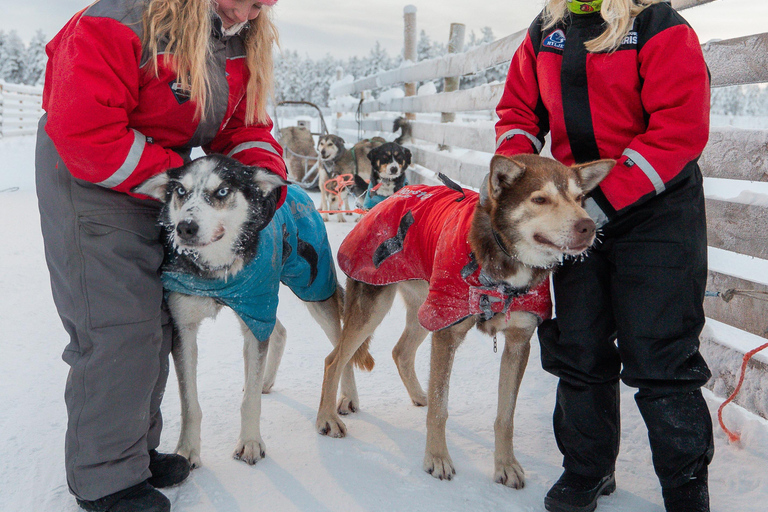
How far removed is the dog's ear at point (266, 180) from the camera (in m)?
2.06

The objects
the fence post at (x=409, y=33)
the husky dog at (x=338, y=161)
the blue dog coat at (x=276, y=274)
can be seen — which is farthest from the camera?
the fence post at (x=409, y=33)

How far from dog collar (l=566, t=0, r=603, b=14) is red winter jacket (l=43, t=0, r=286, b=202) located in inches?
49.9

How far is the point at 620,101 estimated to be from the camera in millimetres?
1903

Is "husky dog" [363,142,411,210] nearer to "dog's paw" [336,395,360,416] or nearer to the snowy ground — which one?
the snowy ground

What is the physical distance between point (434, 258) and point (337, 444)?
36.0 inches

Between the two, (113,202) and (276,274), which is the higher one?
(113,202)

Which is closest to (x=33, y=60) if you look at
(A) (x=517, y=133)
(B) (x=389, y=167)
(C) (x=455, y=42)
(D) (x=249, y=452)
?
(C) (x=455, y=42)

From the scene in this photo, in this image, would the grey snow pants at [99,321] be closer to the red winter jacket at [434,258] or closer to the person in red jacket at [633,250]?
the red winter jacket at [434,258]

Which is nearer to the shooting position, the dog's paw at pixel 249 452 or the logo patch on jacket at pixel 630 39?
the logo patch on jacket at pixel 630 39

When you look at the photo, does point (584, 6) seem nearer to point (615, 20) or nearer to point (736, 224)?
point (615, 20)

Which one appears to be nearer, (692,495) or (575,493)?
(692,495)

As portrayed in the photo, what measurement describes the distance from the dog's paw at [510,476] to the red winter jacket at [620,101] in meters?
1.05

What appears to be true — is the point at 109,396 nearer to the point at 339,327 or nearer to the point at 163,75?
the point at 163,75

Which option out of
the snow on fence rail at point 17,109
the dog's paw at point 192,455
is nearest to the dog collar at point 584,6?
the dog's paw at point 192,455
